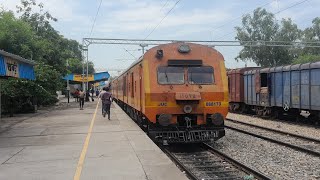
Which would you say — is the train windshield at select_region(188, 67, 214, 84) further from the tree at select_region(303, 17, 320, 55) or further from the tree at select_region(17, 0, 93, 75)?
the tree at select_region(303, 17, 320, 55)

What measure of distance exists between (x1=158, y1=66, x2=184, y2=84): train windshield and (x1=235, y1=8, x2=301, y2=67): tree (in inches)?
2585

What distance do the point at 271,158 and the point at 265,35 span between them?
69.5 m

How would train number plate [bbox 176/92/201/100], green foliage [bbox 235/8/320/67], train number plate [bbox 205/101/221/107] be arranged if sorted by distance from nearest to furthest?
1. train number plate [bbox 176/92/201/100]
2. train number plate [bbox 205/101/221/107]
3. green foliage [bbox 235/8/320/67]

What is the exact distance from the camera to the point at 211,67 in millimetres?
13758

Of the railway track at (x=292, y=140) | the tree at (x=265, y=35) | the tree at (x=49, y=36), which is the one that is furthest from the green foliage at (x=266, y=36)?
the railway track at (x=292, y=140)

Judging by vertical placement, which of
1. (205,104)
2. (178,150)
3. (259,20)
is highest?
(259,20)

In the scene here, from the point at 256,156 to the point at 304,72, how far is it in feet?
32.8

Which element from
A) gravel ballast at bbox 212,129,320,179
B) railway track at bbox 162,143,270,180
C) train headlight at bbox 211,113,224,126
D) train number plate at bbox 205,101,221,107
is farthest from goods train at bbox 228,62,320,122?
railway track at bbox 162,143,270,180

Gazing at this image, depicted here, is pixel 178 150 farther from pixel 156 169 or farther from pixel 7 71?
pixel 7 71

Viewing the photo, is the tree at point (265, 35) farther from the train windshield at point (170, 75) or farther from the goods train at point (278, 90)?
the train windshield at point (170, 75)

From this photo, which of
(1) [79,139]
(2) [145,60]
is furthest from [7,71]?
(2) [145,60]

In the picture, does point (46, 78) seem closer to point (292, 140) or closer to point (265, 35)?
point (292, 140)

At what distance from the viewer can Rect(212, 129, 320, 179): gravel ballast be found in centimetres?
974

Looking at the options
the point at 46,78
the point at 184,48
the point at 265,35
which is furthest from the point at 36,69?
the point at 265,35
